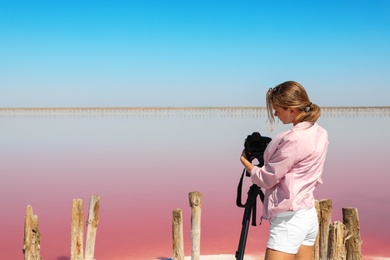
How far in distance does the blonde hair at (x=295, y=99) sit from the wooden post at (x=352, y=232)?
9.67ft

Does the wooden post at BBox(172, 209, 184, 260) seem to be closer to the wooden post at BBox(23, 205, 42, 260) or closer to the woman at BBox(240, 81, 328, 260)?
the wooden post at BBox(23, 205, 42, 260)

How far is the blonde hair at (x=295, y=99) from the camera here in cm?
361

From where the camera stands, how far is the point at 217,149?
96.3 feet

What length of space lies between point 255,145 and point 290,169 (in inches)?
12.1

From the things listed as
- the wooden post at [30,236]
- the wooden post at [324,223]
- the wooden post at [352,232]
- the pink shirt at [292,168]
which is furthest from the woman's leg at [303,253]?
the wooden post at [30,236]

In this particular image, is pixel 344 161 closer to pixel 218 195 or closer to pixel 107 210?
pixel 218 195

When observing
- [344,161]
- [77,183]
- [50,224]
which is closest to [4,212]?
[50,224]

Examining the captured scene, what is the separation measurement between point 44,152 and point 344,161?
15135 millimetres

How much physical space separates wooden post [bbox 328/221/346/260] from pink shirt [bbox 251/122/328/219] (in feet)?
8.31

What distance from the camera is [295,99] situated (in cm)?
361

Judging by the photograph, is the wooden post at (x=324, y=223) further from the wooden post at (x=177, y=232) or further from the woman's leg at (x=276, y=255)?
the woman's leg at (x=276, y=255)

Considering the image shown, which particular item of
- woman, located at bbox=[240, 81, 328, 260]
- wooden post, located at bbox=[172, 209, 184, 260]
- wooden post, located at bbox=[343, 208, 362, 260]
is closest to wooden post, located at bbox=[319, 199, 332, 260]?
wooden post, located at bbox=[343, 208, 362, 260]

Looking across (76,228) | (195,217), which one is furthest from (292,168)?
(76,228)

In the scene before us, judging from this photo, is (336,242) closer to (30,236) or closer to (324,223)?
(324,223)
